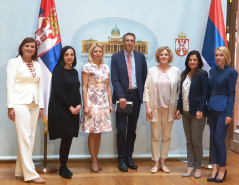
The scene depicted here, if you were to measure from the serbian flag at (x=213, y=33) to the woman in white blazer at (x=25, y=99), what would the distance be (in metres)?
2.22

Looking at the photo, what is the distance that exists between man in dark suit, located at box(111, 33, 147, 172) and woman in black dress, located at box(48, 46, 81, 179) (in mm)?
578

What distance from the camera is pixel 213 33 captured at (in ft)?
14.7

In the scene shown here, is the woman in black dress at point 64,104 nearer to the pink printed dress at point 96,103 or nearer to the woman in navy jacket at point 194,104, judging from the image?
the pink printed dress at point 96,103

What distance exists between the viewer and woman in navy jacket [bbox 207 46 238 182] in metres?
3.69

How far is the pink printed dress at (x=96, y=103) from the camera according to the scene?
13.3ft

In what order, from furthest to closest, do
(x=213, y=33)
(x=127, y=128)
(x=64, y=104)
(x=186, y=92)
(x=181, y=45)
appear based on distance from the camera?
(x=181, y=45) < (x=213, y=33) < (x=127, y=128) < (x=186, y=92) < (x=64, y=104)

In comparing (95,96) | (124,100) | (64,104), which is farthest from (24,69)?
(124,100)

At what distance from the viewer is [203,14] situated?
189 inches

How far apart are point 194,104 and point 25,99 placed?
6.15 ft

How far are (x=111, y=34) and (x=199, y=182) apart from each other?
2244 mm

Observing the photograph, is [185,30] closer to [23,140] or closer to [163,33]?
[163,33]

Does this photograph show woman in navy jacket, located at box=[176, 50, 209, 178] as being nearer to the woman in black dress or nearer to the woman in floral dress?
the woman in floral dress

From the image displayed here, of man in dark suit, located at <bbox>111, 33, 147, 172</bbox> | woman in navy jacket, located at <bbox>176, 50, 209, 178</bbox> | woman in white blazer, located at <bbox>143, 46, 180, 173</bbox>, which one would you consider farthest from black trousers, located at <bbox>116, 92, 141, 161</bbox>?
woman in navy jacket, located at <bbox>176, 50, 209, 178</bbox>

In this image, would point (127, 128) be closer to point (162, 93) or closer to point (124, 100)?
point (124, 100)
